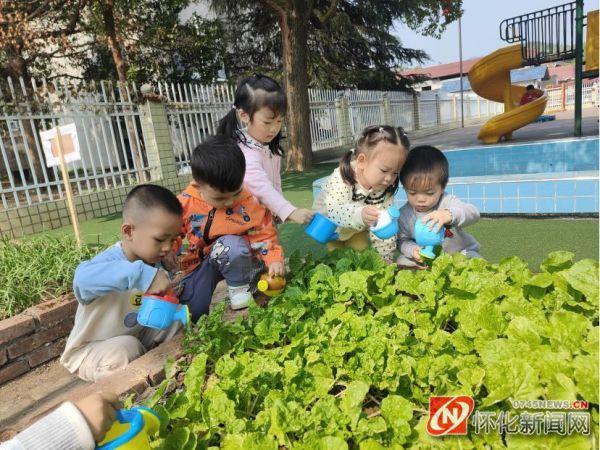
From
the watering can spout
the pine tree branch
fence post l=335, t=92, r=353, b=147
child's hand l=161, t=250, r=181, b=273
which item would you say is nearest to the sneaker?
child's hand l=161, t=250, r=181, b=273

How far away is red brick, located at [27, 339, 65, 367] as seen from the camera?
8.27 ft

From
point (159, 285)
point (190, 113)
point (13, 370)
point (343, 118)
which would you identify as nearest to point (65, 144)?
point (13, 370)

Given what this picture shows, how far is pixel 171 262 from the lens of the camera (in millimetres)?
2238

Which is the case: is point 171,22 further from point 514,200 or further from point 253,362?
point 253,362

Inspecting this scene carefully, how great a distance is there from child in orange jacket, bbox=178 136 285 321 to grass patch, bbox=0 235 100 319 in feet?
3.15

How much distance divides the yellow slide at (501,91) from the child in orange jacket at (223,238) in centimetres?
1148

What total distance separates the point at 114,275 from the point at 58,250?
1813mm

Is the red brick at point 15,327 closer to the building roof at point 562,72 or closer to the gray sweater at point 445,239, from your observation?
the gray sweater at point 445,239

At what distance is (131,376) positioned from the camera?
1.69 meters

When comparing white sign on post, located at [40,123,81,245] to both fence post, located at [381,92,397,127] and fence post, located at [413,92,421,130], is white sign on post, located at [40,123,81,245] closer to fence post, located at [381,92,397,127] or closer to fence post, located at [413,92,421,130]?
fence post, located at [381,92,397,127]

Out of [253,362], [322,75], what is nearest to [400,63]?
[322,75]

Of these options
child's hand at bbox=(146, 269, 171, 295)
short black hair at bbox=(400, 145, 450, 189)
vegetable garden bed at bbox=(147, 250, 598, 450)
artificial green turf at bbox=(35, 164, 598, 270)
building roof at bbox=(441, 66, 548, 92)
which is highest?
building roof at bbox=(441, 66, 548, 92)

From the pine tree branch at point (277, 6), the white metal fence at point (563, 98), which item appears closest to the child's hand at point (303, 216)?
the pine tree branch at point (277, 6)

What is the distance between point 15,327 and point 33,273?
19.9 inches
